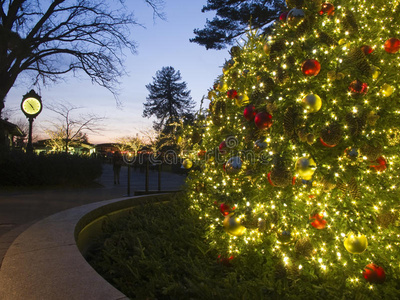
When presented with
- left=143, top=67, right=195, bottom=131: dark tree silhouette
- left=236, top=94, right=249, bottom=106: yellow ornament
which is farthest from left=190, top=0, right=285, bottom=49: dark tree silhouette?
left=143, top=67, right=195, bottom=131: dark tree silhouette

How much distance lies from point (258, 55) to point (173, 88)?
2131 inches

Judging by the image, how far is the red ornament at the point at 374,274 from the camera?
2.52 m

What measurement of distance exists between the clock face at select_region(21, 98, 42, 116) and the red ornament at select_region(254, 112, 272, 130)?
14.3m

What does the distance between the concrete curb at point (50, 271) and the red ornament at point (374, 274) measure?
78.0 inches

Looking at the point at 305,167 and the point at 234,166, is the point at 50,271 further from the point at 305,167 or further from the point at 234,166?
the point at 305,167

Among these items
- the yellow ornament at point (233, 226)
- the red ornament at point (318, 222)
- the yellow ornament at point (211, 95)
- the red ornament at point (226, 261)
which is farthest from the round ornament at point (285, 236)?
the yellow ornament at point (211, 95)

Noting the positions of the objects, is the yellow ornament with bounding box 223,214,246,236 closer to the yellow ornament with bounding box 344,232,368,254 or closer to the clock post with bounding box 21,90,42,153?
the yellow ornament with bounding box 344,232,368,254

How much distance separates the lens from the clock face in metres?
14.2

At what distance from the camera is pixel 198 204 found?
4781 millimetres

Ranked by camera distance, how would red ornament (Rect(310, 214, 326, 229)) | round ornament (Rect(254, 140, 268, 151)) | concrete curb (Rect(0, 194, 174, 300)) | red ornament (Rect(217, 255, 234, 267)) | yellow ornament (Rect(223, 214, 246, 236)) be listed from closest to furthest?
concrete curb (Rect(0, 194, 174, 300)) → red ornament (Rect(310, 214, 326, 229)) → round ornament (Rect(254, 140, 268, 151)) → yellow ornament (Rect(223, 214, 246, 236)) → red ornament (Rect(217, 255, 234, 267))

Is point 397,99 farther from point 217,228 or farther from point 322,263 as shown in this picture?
point 217,228

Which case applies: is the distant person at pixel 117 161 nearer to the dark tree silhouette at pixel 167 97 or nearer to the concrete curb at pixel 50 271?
the concrete curb at pixel 50 271

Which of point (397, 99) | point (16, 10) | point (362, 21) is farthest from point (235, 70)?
point (16, 10)

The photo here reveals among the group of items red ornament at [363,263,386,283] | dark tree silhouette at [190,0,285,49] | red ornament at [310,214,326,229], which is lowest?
red ornament at [363,263,386,283]
